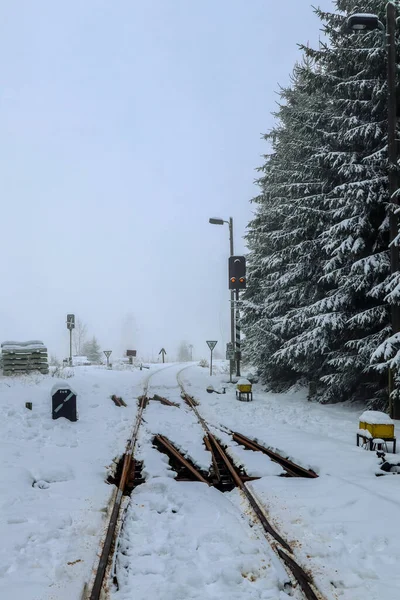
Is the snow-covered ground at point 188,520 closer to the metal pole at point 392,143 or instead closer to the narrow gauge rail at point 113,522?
the narrow gauge rail at point 113,522

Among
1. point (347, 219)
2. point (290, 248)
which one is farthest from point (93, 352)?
point (347, 219)

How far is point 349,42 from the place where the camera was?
12945 millimetres

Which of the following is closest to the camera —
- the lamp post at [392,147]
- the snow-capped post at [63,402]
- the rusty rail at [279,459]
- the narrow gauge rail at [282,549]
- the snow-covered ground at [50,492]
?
the narrow gauge rail at [282,549]

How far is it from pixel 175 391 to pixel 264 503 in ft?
43.2

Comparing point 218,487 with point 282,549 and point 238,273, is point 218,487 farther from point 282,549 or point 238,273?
point 238,273

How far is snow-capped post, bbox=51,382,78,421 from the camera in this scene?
1101 centimetres

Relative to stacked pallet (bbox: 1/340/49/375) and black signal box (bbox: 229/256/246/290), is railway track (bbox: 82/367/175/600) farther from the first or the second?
stacked pallet (bbox: 1/340/49/375)

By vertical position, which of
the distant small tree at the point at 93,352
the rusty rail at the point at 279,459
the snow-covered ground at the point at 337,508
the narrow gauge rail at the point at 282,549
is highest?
the narrow gauge rail at the point at 282,549

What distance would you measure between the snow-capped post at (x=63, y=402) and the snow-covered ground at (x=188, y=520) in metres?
0.70

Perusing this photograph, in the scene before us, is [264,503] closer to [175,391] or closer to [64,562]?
[64,562]

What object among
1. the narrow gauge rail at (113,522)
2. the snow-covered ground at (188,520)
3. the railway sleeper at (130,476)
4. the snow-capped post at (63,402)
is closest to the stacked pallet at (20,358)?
the snow-capped post at (63,402)

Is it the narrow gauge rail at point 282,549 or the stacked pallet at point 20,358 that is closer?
the narrow gauge rail at point 282,549

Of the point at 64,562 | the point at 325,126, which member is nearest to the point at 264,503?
the point at 64,562

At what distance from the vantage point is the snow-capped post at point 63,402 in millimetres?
11008
